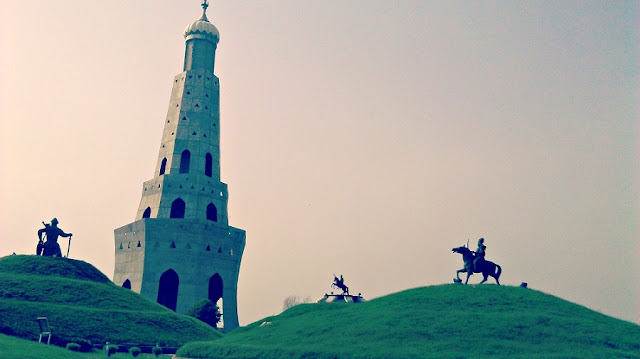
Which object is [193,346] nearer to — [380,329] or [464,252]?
[380,329]

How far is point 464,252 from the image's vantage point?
40062 millimetres

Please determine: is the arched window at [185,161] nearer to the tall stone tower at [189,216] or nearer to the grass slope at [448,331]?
the tall stone tower at [189,216]

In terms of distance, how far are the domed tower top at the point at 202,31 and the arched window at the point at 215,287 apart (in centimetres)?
3522

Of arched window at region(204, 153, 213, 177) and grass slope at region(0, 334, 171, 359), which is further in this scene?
arched window at region(204, 153, 213, 177)

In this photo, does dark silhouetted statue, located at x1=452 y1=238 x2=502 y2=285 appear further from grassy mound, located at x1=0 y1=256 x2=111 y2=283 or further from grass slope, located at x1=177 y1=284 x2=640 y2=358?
grassy mound, located at x1=0 y1=256 x2=111 y2=283

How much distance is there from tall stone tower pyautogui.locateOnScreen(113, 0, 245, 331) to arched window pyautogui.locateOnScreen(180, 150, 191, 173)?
0.04 meters

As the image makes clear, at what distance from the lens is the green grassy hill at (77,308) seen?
45.2m

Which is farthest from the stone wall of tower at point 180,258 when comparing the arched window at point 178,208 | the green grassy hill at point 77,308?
the green grassy hill at point 77,308

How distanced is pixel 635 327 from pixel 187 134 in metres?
68.7

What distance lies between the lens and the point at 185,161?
9175cm

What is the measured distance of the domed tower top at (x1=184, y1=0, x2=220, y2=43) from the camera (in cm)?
9581

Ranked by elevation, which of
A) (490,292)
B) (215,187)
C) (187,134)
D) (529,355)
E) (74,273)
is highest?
(187,134)

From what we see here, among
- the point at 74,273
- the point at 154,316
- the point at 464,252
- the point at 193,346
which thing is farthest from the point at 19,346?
the point at 464,252

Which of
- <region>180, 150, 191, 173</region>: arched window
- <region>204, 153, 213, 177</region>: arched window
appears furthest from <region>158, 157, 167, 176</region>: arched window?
<region>204, 153, 213, 177</region>: arched window
